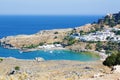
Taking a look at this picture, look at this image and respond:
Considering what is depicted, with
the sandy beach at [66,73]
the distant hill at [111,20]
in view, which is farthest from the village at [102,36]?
the sandy beach at [66,73]

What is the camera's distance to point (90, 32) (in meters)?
176

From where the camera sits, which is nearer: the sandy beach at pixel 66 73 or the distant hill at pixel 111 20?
the sandy beach at pixel 66 73

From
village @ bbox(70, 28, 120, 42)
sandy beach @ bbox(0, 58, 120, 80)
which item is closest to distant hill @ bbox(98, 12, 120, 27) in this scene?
village @ bbox(70, 28, 120, 42)

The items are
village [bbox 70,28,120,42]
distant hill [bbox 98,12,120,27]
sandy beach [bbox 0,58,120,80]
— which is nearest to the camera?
sandy beach [bbox 0,58,120,80]

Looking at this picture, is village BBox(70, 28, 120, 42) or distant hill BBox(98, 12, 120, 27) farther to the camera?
distant hill BBox(98, 12, 120, 27)

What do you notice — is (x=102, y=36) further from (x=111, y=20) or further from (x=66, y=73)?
(x=66, y=73)

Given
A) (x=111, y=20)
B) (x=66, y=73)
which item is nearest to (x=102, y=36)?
(x=111, y=20)

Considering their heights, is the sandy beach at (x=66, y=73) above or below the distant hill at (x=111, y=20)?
below

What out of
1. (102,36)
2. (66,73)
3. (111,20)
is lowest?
(102,36)

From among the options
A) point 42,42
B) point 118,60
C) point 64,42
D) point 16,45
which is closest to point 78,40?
point 64,42

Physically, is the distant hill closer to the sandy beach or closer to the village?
the village

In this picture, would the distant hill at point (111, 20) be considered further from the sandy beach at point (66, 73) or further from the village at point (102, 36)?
the sandy beach at point (66, 73)

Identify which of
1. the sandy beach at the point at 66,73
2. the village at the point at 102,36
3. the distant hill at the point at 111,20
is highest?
the distant hill at the point at 111,20

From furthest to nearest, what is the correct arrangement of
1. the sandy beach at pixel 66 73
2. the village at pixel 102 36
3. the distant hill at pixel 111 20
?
the distant hill at pixel 111 20
the village at pixel 102 36
the sandy beach at pixel 66 73
